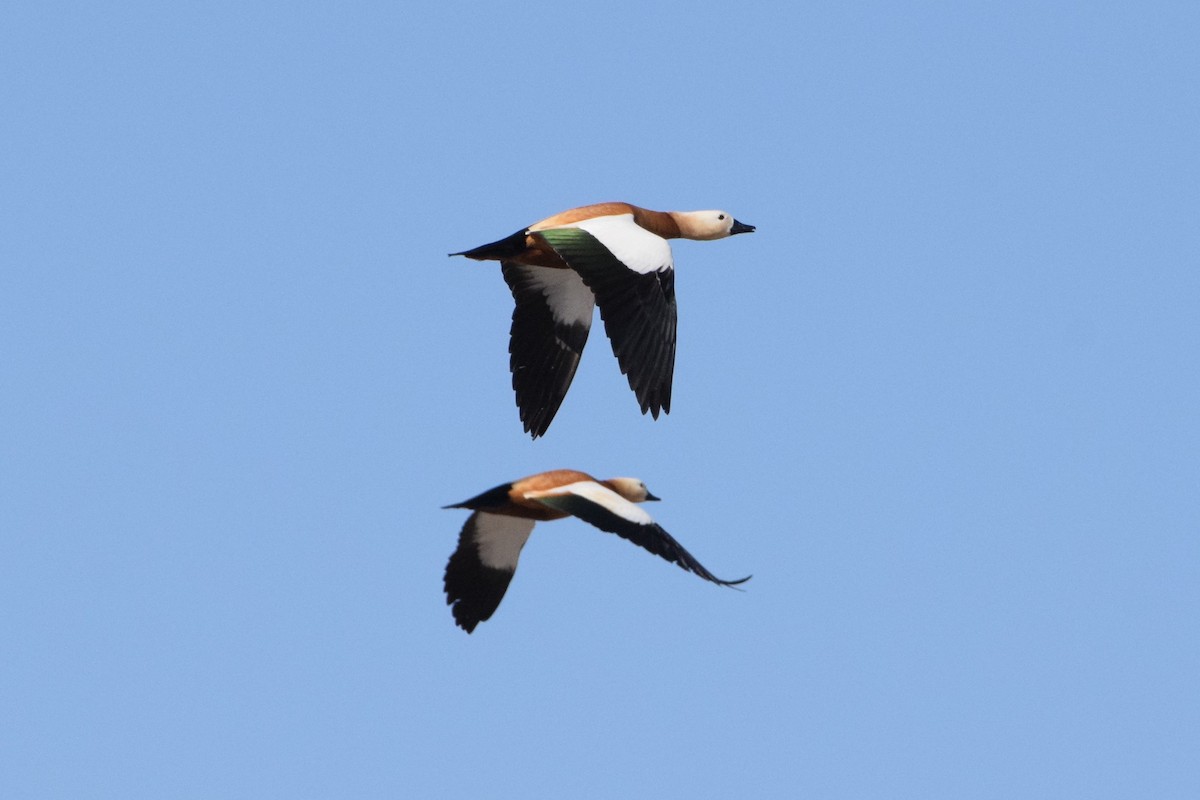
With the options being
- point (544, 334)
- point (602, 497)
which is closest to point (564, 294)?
point (544, 334)

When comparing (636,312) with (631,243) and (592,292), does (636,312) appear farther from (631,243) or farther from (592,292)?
(592,292)

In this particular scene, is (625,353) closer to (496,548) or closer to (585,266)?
(585,266)

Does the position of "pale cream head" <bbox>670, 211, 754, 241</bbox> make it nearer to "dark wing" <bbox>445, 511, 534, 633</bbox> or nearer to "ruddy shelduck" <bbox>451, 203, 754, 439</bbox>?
"ruddy shelduck" <bbox>451, 203, 754, 439</bbox>

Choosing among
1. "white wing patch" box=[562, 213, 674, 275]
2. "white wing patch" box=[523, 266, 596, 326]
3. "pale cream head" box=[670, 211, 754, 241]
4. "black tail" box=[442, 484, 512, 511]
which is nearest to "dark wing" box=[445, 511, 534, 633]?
"black tail" box=[442, 484, 512, 511]

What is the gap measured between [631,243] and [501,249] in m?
1.58

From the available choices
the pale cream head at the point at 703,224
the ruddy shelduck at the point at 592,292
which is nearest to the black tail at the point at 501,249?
the ruddy shelduck at the point at 592,292

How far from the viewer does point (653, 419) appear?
19078 mm

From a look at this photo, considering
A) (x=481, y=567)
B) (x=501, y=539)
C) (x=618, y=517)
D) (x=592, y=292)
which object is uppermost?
(x=592, y=292)

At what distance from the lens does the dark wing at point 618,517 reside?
17281 millimetres

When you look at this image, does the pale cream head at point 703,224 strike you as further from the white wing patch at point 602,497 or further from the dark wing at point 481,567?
the white wing patch at point 602,497

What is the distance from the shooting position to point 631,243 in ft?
67.0

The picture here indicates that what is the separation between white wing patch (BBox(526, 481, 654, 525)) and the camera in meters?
17.9

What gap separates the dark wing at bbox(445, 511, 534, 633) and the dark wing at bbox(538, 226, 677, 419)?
214 centimetres

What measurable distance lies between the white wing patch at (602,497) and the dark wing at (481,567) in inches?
75.2
